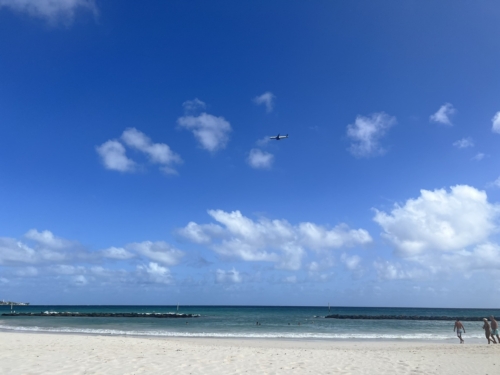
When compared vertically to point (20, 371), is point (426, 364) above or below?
below

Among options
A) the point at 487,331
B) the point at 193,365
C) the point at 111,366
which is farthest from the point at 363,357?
the point at 487,331

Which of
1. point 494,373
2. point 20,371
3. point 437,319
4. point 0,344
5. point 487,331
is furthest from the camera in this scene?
point 437,319

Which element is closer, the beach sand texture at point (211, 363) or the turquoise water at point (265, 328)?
the beach sand texture at point (211, 363)

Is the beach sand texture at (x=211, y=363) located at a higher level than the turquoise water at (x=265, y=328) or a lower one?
higher

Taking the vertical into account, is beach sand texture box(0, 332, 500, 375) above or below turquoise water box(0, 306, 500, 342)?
above

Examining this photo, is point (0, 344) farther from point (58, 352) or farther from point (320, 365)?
point (320, 365)

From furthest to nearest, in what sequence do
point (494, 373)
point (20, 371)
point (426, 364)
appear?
point (426, 364) < point (494, 373) < point (20, 371)

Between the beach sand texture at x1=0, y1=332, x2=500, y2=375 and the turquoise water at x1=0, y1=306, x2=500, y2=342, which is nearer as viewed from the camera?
the beach sand texture at x1=0, y1=332, x2=500, y2=375

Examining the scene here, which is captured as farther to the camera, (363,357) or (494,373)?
(363,357)

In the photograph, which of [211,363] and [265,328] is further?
[265,328]

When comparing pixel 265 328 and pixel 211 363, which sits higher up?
pixel 211 363

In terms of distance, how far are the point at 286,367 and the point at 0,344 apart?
1308 cm

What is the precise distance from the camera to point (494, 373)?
40.4ft

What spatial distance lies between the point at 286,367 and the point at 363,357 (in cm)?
517
